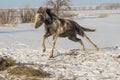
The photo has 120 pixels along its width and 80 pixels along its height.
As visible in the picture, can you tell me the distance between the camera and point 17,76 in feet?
26.9

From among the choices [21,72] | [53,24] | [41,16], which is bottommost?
[21,72]

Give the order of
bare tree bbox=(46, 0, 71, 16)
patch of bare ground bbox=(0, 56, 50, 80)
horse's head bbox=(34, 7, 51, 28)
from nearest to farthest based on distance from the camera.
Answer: patch of bare ground bbox=(0, 56, 50, 80) → horse's head bbox=(34, 7, 51, 28) → bare tree bbox=(46, 0, 71, 16)

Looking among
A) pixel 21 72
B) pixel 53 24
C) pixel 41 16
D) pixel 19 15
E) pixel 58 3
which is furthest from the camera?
pixel 58 3

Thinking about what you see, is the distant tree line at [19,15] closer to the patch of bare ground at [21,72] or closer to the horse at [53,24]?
the horse at [53,24]

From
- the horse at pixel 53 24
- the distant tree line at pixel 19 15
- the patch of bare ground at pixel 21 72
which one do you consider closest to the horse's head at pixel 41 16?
the horse at pixel 53 24

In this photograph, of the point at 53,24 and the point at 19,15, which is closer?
the point at 53,24

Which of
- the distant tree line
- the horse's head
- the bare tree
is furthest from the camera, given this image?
the bare tree

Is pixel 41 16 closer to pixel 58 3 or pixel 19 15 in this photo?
pixel 19 15

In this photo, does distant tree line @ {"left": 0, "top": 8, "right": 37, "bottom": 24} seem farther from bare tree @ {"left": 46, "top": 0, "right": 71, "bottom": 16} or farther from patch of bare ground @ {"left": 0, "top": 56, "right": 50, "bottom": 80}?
patch of bare ground @ {"left": 0, "top": 56, "right": 50, "bottom": 80}

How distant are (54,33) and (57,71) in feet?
7.47

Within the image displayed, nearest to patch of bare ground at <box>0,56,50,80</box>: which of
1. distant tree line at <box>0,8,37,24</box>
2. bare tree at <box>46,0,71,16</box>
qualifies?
distant tree line at <box>0,8,37,24</box>

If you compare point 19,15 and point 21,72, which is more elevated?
point 21,72

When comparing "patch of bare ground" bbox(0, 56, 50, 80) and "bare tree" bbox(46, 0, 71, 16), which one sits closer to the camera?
"patch of bare ground" bbox(0, 56, 50, 80)

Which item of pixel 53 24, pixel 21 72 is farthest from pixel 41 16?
pixel 21 72
